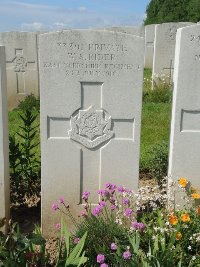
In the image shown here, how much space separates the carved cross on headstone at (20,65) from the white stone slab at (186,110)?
6.28 meters

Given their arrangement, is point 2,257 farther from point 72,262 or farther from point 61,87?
point 61,87

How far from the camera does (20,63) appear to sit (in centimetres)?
948

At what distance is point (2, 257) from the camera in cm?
278

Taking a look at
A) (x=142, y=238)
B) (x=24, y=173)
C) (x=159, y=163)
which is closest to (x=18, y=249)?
(x=142, y=238)

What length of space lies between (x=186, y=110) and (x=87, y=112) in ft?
3.05

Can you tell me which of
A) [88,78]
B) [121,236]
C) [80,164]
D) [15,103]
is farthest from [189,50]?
[15,103]

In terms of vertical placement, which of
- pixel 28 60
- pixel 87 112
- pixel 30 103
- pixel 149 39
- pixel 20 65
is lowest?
pixel 30 103

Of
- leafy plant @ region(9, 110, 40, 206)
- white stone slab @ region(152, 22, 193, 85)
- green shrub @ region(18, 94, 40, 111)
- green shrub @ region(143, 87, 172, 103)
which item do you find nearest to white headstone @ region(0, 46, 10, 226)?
leafy plant @ region(9, 110, 40, 206)

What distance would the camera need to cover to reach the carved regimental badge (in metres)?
3.62

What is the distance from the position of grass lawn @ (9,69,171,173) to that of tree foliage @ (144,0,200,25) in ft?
79.6

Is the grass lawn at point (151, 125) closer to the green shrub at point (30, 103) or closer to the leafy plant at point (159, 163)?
the green shrub at point (30, 103)

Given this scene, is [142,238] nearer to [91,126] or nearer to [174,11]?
[91,126]

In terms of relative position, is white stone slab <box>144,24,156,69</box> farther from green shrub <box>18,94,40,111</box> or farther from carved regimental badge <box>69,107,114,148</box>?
carved regimental badge <box>69,107,114,148</box>

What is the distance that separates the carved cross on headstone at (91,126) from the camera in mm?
3598
